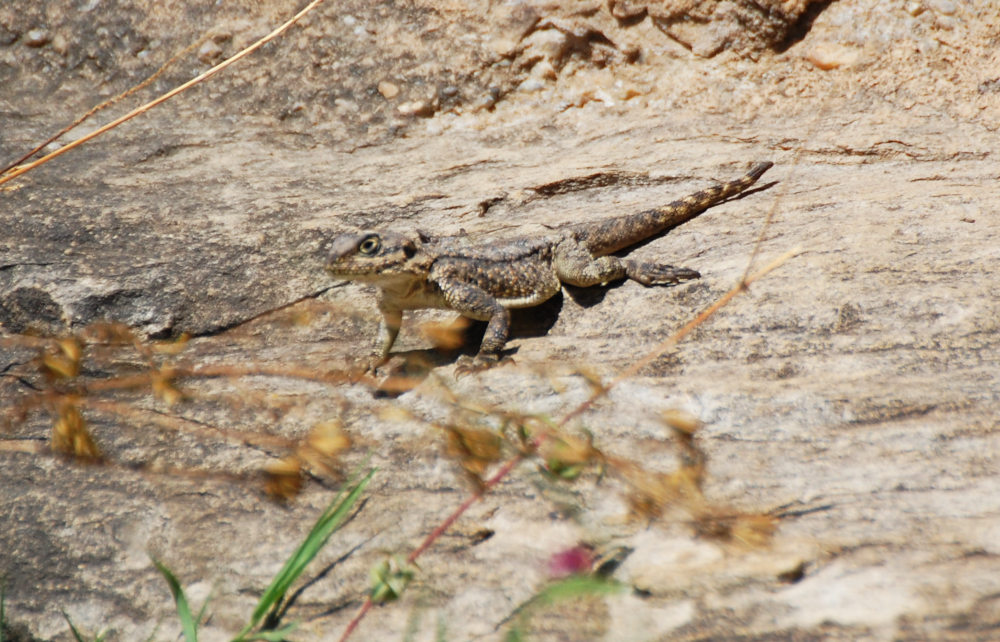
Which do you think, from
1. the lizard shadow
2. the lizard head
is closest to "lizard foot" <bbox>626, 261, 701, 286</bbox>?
the lizard shadow

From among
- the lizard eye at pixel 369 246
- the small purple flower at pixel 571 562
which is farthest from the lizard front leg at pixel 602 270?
the small purple flower at pixel 571 562

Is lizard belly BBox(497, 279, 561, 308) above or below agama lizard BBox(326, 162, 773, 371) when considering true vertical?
below

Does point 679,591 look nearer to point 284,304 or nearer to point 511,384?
point 511,384

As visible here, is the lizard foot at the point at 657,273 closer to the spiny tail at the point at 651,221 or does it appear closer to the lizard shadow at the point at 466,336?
the spiny tail at the point at 651,221

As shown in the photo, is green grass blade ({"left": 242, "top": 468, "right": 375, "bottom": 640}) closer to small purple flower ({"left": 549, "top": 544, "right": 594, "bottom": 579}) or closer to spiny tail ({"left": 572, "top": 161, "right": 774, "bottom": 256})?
small purple flower ({"left": 549, "top": 544, "right": 594, "bottom": 579})

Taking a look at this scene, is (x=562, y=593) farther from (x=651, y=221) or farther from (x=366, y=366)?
(x=651, y=221)

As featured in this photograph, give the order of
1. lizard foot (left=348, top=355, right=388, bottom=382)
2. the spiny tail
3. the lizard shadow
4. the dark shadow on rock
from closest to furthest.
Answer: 1. lizard foot (left=348, top=355, right=388, bottom=382)
2. the lizard shadow
3. the spiny tail
4. the dark shadow on rock

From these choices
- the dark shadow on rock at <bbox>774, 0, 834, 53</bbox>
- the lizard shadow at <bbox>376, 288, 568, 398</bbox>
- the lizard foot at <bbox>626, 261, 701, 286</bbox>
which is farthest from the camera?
the dark shadow on rock at <bbox>774, 0, 834, 53</bbox>

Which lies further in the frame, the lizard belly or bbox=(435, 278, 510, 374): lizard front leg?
the lizard belly
